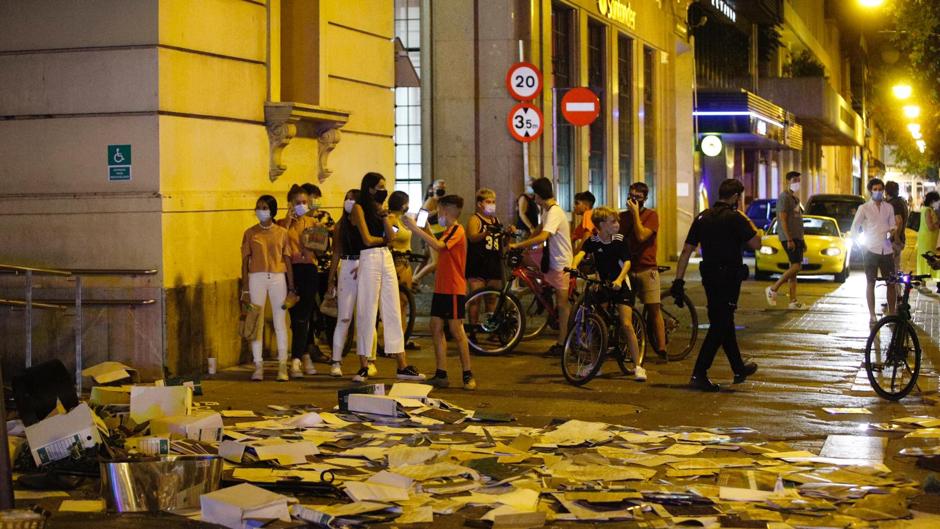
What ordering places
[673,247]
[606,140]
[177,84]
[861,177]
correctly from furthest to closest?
[861,177] < [673,247] < [606,140] < [177,84]

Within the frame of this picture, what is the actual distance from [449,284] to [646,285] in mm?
2683

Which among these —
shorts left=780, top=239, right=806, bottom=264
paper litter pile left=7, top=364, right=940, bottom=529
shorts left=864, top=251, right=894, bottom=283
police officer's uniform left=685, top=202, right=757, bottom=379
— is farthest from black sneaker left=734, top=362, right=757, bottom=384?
shorts left=780, top=239, right=806, bottom=264

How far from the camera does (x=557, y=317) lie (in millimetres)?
16156

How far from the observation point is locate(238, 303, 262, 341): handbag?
515 inches

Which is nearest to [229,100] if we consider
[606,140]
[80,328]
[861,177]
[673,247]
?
[80,328]

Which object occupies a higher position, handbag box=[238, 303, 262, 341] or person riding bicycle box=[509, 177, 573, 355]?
person riding bicycle box=[509, 177, 573, 355]

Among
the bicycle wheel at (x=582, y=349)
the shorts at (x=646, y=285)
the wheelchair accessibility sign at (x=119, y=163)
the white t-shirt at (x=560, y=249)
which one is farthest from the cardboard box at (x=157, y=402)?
the white t-shirt at (x=560, y=249)

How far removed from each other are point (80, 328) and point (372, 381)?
267 centimetres

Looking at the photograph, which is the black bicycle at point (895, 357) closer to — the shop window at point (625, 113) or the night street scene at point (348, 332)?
the night street scene at point (348, 332)

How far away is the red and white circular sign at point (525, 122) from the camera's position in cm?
2052

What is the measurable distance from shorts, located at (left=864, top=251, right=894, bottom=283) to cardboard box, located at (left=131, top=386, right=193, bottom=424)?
10721 millimetres

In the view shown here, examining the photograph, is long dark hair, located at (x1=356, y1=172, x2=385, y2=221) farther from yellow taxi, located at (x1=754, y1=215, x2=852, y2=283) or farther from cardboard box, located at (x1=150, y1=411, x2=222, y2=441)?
yellow taxi, located at (x1=754, y1=215, x2=852, y2=283)

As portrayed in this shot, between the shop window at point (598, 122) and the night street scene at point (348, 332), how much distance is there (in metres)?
7.45

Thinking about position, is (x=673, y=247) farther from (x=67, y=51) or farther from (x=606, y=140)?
(x=67, y=51)
